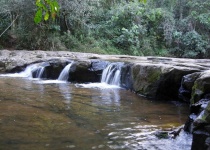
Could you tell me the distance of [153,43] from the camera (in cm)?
2192

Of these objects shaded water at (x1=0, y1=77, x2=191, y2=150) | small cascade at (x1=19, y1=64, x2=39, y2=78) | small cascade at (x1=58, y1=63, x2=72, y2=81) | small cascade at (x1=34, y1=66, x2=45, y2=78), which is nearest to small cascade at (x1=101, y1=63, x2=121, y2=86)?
small cascade at (x1=58, y1=63, x2=72, y2=81)

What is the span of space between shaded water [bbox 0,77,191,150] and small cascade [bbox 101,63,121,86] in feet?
6.70

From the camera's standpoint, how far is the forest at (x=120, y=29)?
1673 cm

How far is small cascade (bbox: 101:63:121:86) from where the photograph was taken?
33.9 ft

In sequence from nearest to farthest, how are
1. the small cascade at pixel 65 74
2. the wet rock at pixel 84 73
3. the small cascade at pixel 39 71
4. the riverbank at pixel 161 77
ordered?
1. the riverbank at pixel 161 77
2. the wet rock at pixel 84 73
3. the small cascade at pixel 65 74
4. the small cascade at pixel 39 71

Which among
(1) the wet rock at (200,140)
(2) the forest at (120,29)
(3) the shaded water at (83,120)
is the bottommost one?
(3) the shaded water at (83,120)

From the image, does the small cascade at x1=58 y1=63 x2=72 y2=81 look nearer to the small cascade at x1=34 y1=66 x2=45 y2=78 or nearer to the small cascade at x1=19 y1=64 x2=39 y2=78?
the small cascade at x1=34 y1=66 x2=45 y2=78

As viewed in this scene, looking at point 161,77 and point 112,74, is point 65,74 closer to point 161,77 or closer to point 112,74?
point 112,74

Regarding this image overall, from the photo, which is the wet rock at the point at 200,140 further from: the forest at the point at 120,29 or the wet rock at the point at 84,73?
the forest at the point at 120,29

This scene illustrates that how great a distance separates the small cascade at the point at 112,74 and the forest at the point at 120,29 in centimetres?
664

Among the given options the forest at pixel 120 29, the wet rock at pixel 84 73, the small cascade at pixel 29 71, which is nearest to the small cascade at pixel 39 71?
the small cascade at pixel 29 71

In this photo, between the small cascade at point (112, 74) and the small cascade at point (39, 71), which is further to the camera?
the small cascade at point (39, 71)

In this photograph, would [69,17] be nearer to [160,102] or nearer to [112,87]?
[112,87]

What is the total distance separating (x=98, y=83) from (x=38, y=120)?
5.57 m
